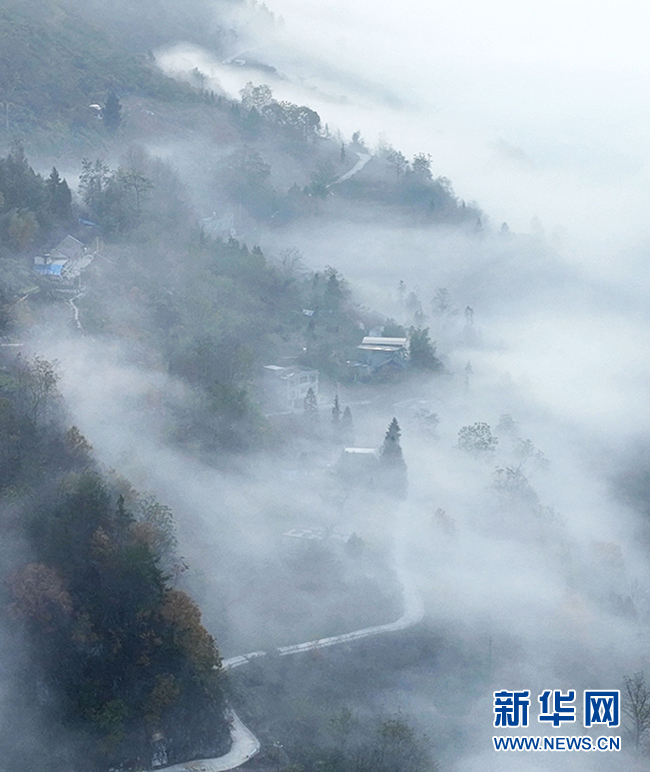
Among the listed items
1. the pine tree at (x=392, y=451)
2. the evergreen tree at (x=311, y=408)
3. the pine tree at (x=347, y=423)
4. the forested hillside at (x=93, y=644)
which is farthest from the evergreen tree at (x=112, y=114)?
the forested hillside at (x=93, y=644)

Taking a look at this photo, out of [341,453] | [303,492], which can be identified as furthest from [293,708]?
[341,453]

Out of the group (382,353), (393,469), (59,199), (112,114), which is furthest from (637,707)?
(112,114)

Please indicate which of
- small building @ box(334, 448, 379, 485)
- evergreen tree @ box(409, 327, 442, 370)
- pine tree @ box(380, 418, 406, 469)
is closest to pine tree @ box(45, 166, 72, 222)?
small building @ box(334, 448, 379, 485)

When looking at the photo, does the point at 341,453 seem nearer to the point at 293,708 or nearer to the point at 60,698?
the point at 293,708

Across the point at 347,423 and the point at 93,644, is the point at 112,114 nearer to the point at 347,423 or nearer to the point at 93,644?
the point at 347,423

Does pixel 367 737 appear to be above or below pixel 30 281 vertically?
below
